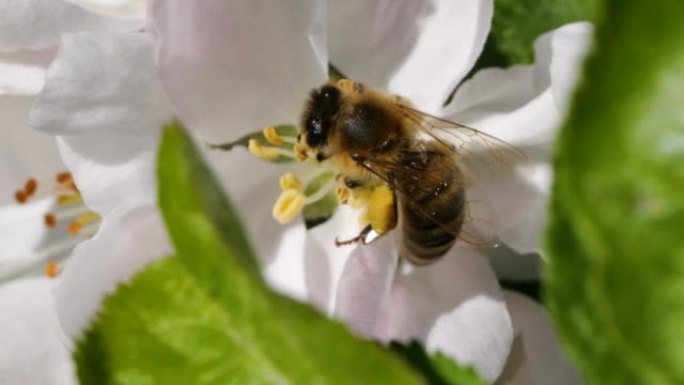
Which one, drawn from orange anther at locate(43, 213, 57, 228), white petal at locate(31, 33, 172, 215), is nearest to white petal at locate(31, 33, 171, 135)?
white petal at locate(31, 33, 172, 215)

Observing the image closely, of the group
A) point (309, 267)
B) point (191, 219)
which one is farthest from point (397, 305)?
point (191, 219)

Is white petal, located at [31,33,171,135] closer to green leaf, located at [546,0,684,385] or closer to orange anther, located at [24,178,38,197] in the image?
orange anther, located at [24,178,38,197]

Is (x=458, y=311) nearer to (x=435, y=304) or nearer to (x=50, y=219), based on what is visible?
(x=435, y=304)

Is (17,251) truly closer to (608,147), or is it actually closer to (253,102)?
(253,102)

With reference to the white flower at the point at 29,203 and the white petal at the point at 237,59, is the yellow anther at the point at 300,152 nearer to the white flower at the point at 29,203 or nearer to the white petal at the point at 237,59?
the white petal at the point at 237,59

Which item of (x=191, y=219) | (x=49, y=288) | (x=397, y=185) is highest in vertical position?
(x=191, y=219)

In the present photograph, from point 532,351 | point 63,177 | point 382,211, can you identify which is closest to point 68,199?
point 63,177
